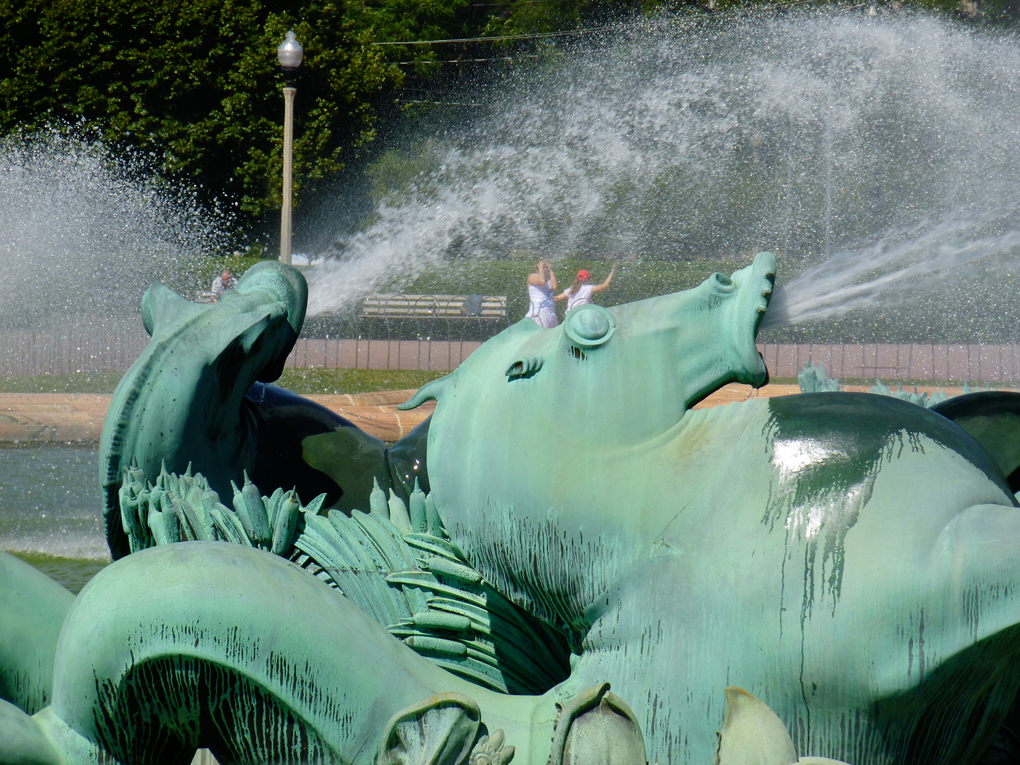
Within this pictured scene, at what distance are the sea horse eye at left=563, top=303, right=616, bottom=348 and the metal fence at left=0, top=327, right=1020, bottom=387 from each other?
28.5ft

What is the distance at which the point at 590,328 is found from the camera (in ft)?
3.57

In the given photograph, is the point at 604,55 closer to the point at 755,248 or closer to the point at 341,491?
the point at 755,248

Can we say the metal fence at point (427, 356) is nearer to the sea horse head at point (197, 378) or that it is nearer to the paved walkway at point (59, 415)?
the paved walkway at point (59, 415)

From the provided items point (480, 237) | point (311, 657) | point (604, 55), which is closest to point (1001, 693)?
point (311, 657)

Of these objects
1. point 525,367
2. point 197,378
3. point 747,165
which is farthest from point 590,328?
point 747,165

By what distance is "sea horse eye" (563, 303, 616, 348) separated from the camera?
1.09 metres

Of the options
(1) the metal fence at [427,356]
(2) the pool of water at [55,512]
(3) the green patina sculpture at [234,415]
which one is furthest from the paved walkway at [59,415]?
(1) the metal fence at [427,356]

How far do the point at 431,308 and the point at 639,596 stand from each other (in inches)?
562

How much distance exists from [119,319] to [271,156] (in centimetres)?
873

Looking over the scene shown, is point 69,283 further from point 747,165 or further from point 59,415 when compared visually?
point 747,165

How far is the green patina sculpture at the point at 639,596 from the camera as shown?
0.98 metres

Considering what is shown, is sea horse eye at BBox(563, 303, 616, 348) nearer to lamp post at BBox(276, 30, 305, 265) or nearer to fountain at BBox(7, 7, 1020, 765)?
fountain at BBox(7, 7, 1020, 765)

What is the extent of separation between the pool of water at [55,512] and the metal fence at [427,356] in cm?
506

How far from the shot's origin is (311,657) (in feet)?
3.37
